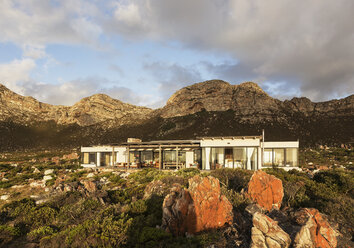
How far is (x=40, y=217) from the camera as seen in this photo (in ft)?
35.3

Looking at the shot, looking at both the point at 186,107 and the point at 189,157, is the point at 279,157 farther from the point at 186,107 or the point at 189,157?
the point at 186,107

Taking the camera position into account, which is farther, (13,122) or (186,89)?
(186,89)

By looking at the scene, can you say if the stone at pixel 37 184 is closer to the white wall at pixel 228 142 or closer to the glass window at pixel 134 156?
the glass window at pixel 134 156

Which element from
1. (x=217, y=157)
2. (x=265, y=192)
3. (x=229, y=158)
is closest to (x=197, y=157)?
(x=217, y=157)

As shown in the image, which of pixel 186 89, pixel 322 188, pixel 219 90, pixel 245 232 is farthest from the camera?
pixel 186 89

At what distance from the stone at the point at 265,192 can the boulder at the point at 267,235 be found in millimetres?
3802

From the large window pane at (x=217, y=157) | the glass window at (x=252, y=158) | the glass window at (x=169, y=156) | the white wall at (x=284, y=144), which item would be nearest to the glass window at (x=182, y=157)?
the glass window at (x=169, y=156)

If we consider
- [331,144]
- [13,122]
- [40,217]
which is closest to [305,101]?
[331,144]

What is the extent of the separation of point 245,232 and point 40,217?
30.8 feet

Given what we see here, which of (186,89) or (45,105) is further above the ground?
(186,89)

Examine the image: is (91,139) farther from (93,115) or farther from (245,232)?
(245,232)

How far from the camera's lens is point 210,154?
20.9 m

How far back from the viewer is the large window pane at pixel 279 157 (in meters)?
21.1

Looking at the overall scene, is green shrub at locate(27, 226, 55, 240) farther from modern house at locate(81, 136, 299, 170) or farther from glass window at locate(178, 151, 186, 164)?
glass window at locate(178, 151, 186, 164)
